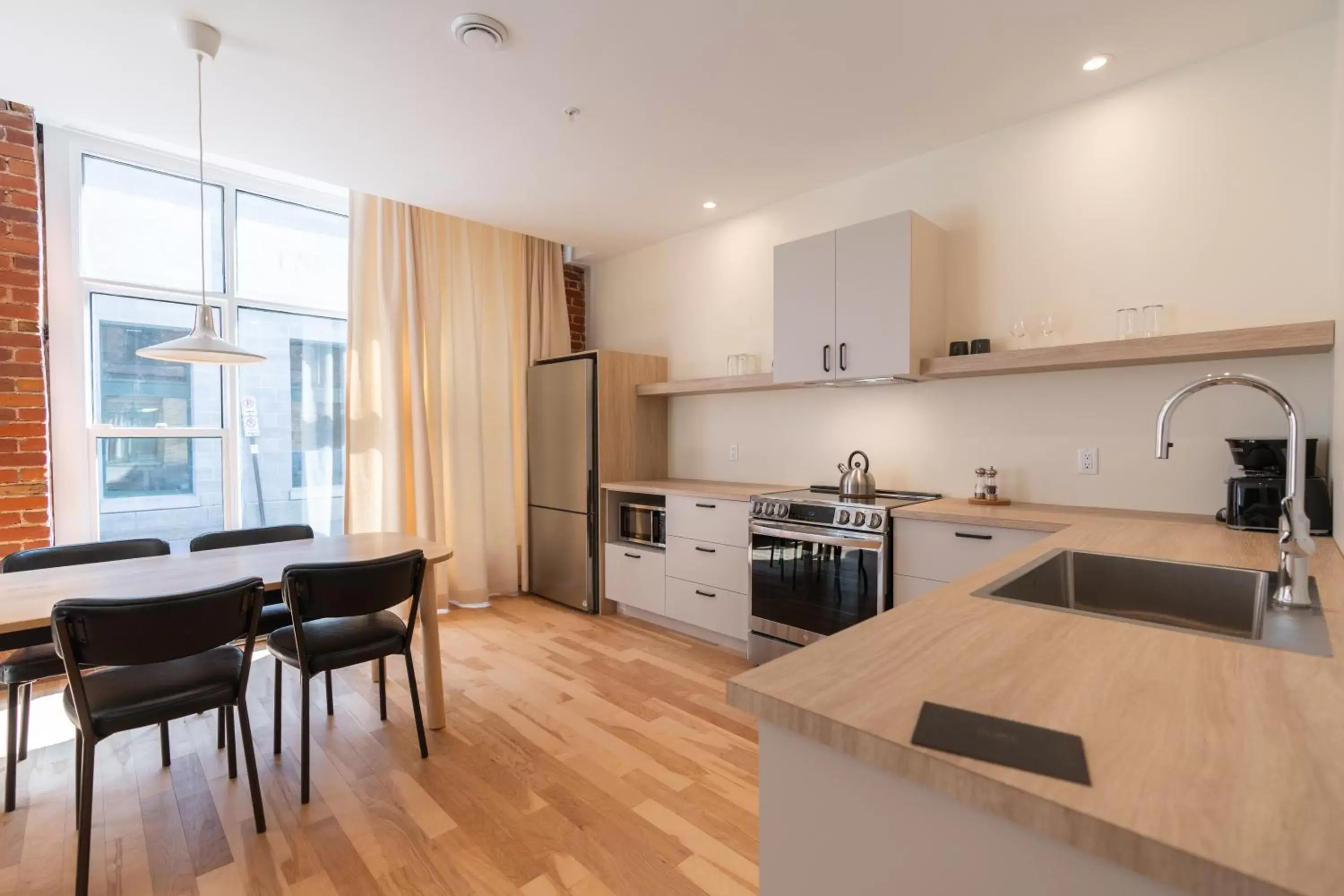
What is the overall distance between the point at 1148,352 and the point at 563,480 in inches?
132

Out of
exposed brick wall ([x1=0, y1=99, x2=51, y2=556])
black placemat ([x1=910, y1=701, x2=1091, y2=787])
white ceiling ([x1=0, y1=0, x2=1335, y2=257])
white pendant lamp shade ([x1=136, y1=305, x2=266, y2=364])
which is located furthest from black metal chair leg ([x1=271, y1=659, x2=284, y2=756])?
black placemat ([x1=910, y1=701, x2=1091, y2=787])

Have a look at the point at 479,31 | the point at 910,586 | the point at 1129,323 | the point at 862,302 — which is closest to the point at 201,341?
the point at 479,31

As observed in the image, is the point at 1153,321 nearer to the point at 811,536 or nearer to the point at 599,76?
the point at 811,536

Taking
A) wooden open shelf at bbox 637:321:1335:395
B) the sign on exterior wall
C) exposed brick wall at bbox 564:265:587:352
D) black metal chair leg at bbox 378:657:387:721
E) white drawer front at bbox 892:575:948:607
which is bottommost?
black metal chair leg at bbox 378:657:387:721

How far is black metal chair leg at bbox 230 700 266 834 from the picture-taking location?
6.27ft

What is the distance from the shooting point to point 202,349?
7.42ft

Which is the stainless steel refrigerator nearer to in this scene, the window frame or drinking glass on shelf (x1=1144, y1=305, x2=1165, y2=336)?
the window frame

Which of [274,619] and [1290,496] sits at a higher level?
[1290,496]

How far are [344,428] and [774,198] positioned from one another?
10.2 feet

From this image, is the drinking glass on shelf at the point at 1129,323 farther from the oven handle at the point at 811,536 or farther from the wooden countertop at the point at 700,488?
the wooden countertop at the point at 700,488

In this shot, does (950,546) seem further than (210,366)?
No

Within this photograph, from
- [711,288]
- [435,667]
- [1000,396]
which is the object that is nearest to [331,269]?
[711,288]

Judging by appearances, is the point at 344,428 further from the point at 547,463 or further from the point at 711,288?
the point at 711,288

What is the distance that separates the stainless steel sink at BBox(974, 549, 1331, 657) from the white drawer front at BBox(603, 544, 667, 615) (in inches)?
96.5
